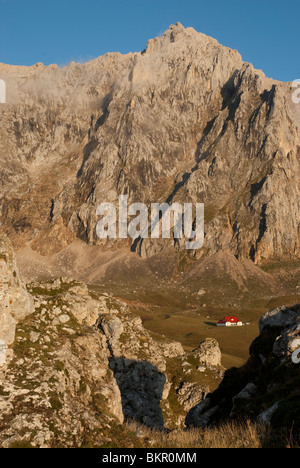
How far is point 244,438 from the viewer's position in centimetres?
1361

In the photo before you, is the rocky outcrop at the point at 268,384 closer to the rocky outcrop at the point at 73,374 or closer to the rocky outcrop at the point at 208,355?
the rocky outcrop at the point at 73,374

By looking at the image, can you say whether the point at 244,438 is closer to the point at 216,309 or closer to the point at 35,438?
the point at 35,438

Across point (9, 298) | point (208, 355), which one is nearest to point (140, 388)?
point (208, 355)

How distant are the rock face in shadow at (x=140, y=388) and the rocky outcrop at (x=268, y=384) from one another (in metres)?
7.87

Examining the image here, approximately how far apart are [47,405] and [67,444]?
205 cm

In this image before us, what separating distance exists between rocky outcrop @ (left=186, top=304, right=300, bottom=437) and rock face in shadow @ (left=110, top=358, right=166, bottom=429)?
310 inches

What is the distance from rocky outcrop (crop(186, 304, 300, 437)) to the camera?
51.9ft

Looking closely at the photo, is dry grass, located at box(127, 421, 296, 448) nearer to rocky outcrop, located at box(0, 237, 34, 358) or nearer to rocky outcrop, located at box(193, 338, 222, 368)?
rocky outcrop, located at box(0, 237, 34, 358)

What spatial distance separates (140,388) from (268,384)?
19.4 metres

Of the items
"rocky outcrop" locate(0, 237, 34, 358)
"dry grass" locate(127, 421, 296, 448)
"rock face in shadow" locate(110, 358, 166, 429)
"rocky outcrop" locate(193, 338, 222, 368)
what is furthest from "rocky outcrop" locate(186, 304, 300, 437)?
"rocky outcrop" locate(193, 338, 222, 368)

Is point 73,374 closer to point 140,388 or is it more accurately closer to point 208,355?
point 140,388

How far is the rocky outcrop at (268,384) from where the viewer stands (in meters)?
15.8

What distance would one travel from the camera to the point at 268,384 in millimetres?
20547
